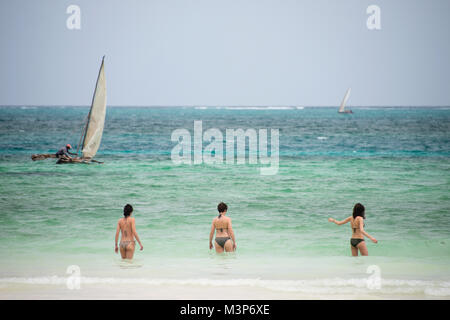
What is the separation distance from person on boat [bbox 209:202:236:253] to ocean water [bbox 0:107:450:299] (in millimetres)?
298

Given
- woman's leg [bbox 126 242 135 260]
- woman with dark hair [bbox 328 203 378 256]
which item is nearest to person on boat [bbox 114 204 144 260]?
woman's leg [bbox 126 242 135 260]

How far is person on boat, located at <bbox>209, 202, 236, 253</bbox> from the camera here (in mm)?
13094

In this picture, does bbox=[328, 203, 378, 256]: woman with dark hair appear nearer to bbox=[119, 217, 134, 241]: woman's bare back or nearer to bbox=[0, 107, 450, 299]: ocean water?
bbox=[0, 107, 450, 299]: ocean water

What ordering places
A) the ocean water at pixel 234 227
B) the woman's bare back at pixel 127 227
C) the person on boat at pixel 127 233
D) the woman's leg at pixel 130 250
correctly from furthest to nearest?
1. the woman's leg at pixel 130 250
2. the woman's bare back at pixel 127 227
3. the person on boat at pixel 127 233
4. the ocean water at pixel 234 227

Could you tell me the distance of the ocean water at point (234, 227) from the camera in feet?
36.8

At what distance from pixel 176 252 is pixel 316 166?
2446cm

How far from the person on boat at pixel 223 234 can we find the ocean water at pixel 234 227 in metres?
0.30

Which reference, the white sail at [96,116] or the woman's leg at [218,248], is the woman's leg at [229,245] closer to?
the woman's leg at [218,248]

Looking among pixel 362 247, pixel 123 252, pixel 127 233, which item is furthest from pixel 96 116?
pixel 362 247

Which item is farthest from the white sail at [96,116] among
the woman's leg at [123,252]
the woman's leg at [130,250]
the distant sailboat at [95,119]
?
the woman's leg at [130,250]

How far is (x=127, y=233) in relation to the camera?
41.7ft

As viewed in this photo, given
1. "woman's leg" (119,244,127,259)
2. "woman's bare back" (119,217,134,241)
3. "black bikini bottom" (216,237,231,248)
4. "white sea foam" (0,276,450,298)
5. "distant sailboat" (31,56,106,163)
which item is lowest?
"white sea foam" (0,276,450,298)

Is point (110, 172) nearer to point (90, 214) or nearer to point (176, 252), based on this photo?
point (90, 214)
